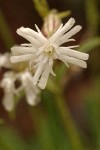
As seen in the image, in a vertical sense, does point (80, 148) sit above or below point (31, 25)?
below

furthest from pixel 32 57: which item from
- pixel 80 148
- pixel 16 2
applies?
pixel 16 2

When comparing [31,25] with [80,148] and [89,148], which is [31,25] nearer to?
[89,148]

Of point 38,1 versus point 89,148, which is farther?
point 89,148

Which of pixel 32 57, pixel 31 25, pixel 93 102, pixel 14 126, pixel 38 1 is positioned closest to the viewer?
pixel 32 57

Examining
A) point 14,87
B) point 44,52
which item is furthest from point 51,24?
point 14,87

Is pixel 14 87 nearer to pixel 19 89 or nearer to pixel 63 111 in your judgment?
pixel 19 89

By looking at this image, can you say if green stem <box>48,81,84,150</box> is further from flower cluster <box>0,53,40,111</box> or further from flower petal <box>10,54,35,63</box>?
flower petal <box>10,54,35,63</box>

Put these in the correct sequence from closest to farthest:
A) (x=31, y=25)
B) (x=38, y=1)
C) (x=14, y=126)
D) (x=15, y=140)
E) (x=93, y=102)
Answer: (x=38, y=1) → (x=93, y=102) → (x=15, y=140) → (x=14, y=126) → (x=31, y=25)

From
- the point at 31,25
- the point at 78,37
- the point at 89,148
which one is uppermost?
the point at 31,25

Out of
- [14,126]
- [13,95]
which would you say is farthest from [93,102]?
[14,126]
